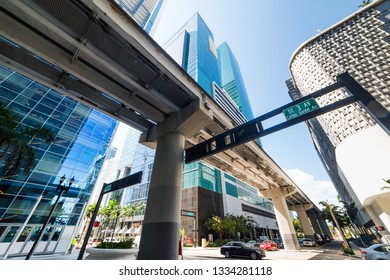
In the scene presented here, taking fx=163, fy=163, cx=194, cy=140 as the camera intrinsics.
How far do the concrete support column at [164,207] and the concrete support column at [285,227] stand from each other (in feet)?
77.4

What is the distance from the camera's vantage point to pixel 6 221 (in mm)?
14281

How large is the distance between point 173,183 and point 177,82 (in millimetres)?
4212

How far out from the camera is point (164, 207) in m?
5.99

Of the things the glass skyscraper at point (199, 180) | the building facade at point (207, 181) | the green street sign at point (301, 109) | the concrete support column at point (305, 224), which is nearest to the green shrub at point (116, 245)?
the green street sign at point (301, 109)

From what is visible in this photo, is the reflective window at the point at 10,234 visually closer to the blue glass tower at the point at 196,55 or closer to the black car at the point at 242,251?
the black car at the point at 242,251

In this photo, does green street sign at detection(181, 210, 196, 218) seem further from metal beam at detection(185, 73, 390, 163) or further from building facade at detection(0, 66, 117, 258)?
metal beam at detection(185, 73, 390, 163)

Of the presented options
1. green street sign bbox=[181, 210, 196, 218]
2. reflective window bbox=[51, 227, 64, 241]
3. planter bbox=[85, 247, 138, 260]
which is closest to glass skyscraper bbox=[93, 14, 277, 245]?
green street sign bbox=[181, 210, 196, 218]

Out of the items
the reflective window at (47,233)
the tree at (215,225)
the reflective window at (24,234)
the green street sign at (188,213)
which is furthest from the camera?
the tree at (215,225)

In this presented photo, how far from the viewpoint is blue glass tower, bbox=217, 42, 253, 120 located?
9144cm

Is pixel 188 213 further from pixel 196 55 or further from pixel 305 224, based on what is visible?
pixel 196 55

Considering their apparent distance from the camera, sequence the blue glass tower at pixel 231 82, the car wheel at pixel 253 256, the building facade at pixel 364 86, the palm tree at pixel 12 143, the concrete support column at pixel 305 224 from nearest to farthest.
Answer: the palm tree at pixel 12 143
the car wheel at pixel 253 256
the building facade at pixel 364 86
the concrete support column at pixel 305 224
the blue glass tower at pixel 231 82

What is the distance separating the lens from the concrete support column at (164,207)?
17.9 feet

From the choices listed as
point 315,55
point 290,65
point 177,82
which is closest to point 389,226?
point 177,82

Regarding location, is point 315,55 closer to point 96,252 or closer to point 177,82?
point 177,82
